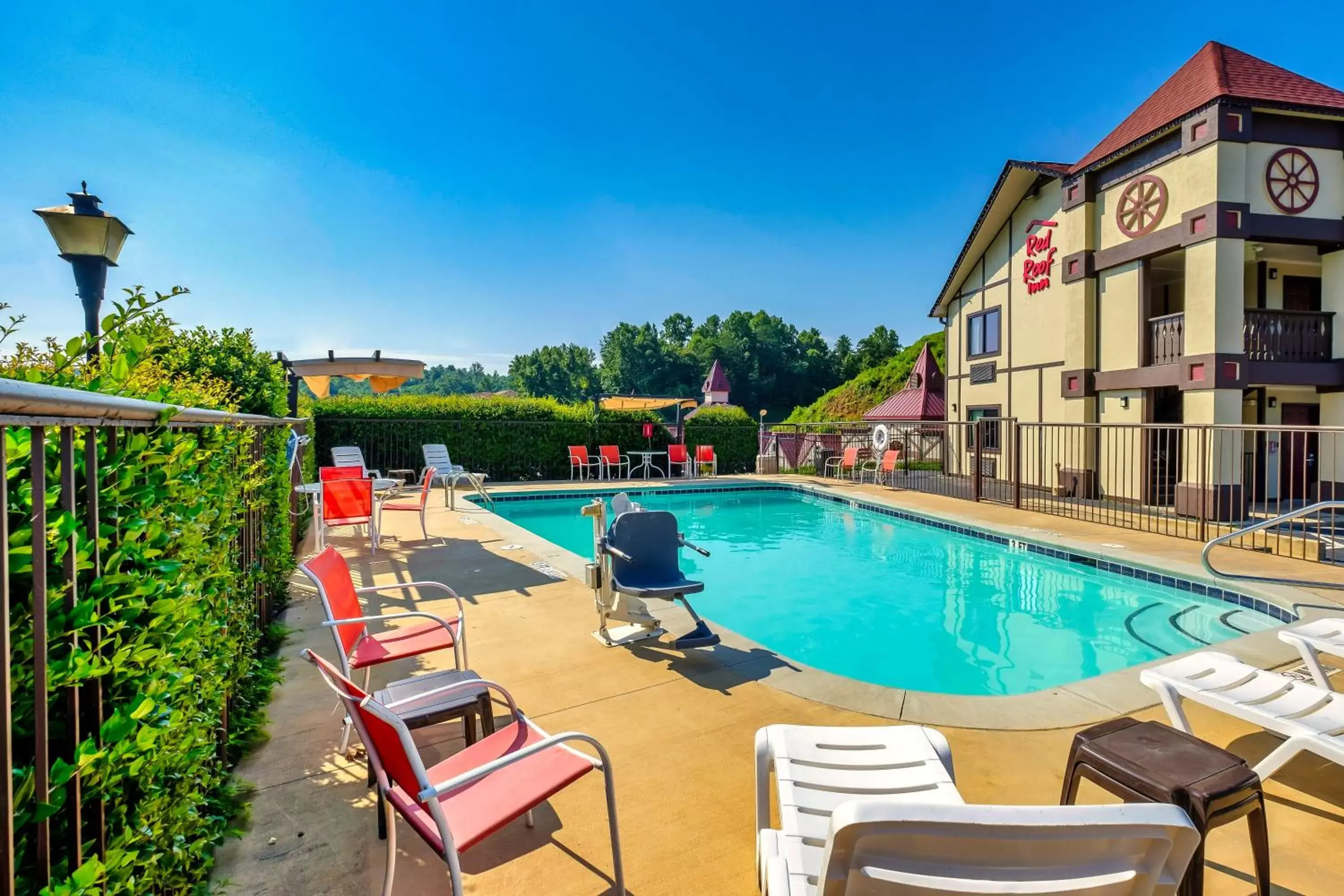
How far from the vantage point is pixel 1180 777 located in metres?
1.65

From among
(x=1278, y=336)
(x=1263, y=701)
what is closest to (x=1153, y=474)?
(x=1278, y=336)

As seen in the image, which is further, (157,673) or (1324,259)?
(1324,259)

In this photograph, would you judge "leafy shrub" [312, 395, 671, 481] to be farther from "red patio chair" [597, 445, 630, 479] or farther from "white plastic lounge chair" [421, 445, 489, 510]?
"white plastic lounge chair" [421, 445, 489, 510]

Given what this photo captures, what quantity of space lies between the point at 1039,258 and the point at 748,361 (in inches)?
1579

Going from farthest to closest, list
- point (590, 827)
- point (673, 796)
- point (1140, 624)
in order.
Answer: point (1140, 624)
point (673, 796)
point (590, 827)

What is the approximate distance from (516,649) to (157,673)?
256 centimetres

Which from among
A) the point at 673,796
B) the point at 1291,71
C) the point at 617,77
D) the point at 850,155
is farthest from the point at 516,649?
the point at 850,155

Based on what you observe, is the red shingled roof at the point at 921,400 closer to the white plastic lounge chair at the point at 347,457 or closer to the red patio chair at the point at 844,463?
the red patio chair at the point at 844,463

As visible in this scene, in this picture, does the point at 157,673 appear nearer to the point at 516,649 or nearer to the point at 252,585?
the point at 252,585

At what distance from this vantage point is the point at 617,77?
44.3 ft

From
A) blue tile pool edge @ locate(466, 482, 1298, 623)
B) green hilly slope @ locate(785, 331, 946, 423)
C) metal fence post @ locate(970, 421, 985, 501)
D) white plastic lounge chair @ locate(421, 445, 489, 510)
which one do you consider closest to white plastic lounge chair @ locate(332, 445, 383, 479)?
white plastic lounge chair @ locate(421, 445, 489, 510)

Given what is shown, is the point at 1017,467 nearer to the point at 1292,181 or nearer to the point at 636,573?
the point at 1292,181

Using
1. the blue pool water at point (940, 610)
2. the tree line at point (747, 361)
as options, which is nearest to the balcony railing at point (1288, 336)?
the blue pool water at point (940, 610)

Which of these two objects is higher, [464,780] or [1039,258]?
[1039,258]
